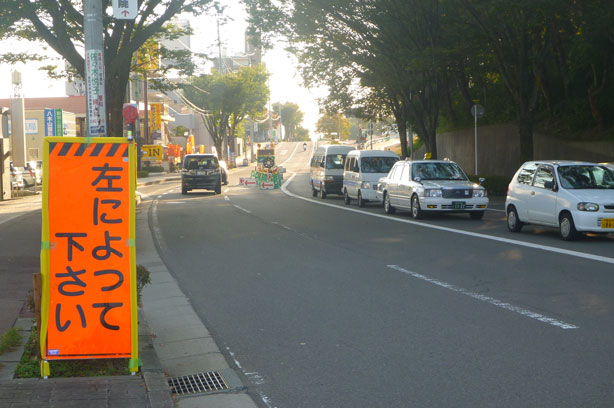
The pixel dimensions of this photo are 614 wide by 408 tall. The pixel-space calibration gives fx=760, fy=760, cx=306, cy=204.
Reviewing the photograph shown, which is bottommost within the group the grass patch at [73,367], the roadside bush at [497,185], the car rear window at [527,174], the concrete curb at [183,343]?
the concrete curb at [183,343]

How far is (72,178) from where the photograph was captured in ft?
18.4

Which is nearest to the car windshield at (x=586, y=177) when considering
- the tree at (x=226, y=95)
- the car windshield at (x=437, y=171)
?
the car windshield at (x=437, y=171)

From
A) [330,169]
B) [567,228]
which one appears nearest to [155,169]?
[330,169]

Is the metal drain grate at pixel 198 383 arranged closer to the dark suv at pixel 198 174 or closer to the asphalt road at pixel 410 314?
the asphalt road at pixel 410 314

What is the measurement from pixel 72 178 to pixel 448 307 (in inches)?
178

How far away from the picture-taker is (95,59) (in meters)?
10.9

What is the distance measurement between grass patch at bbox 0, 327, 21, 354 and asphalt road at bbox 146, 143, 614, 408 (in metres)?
1.82

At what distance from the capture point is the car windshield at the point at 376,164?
27.2 metres

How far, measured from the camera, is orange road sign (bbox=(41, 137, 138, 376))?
5.59 m

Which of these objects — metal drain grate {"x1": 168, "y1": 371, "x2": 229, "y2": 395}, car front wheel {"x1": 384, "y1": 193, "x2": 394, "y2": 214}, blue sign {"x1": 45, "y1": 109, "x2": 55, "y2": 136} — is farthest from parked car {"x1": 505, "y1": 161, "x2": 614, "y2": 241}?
blue sign {"x1": 45, "y1": 109, "x2": 55, "y2": 136}

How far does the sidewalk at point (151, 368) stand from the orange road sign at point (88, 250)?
1.12ft

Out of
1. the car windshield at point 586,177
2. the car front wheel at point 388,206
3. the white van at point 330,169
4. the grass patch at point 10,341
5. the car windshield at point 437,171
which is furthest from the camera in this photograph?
the white van at point 330,169

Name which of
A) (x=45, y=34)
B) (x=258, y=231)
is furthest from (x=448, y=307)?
(x=45, y=34)

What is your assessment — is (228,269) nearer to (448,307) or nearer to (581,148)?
(448,307)
